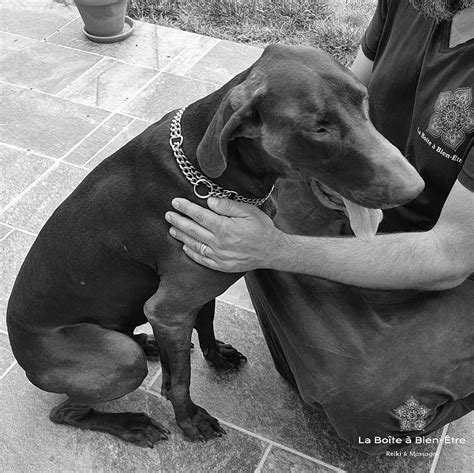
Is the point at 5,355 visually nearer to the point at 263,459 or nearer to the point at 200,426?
the point at 200,426

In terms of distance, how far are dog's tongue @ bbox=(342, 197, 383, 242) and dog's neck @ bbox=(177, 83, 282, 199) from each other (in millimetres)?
256

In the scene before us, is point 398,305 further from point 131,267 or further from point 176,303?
point 131,267

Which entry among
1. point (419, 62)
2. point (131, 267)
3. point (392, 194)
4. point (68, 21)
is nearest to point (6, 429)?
point (131, 267)

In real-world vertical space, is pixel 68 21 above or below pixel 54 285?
below

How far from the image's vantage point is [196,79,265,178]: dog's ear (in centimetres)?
185

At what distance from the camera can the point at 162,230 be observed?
2271 mm

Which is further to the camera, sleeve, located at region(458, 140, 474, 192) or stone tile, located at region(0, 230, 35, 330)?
stone tile, located at region(0, 230, 35, 330)

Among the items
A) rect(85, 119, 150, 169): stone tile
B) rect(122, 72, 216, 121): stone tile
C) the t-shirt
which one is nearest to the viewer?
the t-shirt

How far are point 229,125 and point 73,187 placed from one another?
7.71 ft

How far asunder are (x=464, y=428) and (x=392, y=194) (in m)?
1.56

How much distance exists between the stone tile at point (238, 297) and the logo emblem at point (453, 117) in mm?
1438

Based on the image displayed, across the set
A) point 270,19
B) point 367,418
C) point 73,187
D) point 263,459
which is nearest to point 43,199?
point 73,187

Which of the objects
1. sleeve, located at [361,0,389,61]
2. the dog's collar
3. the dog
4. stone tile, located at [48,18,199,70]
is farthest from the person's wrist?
stone tile, located at [48,18,199,70]

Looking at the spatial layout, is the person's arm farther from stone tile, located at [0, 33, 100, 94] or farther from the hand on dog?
stone tile, located at [0, 33, 100, 94]
